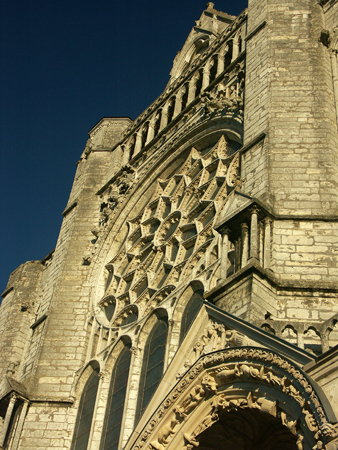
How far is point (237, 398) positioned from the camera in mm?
7230

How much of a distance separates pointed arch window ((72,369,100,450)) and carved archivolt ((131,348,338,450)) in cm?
466

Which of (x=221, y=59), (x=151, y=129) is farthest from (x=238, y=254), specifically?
(x=151, y=129)

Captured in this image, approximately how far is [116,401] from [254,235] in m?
4.55

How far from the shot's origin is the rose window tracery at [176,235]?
500 inches

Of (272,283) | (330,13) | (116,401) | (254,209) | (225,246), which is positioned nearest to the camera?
(272,283)

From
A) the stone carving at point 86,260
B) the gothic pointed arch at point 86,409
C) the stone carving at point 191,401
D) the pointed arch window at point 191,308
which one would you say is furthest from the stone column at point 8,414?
the stone carving at point 191,401

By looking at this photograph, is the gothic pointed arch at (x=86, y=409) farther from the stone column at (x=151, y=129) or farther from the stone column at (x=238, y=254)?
the stone column at (x=151, y=129)

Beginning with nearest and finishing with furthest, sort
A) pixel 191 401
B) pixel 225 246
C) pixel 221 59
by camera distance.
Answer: pixel 191 401 → pixel 225 246 → pixel 221 59

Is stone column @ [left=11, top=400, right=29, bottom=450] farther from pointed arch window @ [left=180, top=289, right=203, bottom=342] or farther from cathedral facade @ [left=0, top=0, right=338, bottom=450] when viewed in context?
pointed arch window @ [left=180, top=289, right=203, bottom=342]

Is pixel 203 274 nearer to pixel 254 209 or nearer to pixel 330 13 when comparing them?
pixel 254 209

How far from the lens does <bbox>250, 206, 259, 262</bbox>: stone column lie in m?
8.68

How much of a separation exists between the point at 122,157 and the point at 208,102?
4159mm

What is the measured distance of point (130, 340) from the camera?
12.8m

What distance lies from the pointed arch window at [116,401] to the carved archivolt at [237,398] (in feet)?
12.7
